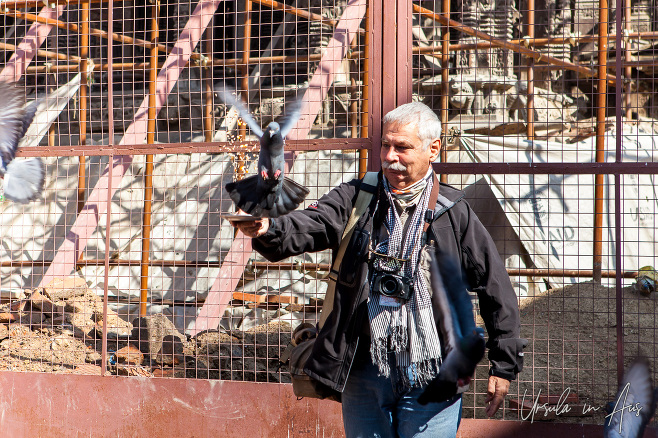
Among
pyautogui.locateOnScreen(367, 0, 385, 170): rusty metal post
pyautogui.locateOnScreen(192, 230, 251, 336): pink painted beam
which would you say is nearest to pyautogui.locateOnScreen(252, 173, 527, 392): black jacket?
pyautogui.locateOnScreen(367, 0, 385, 170): rusty metal post

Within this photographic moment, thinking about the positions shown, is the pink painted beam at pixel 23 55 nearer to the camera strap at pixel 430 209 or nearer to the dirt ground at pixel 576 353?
the camera strap at pixel 430 209

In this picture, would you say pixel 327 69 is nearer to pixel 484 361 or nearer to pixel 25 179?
pixel 25 179

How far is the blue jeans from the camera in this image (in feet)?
7.38

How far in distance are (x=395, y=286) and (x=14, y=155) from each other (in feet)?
9.16

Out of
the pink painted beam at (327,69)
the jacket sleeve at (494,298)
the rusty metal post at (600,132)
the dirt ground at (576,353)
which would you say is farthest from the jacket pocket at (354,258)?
the rusty metal post at (600,132)

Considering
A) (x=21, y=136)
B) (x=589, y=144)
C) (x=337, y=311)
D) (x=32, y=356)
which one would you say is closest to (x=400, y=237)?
(x=337, y=311)

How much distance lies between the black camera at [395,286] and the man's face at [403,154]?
36 centimetres

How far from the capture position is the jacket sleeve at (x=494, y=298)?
7.53 ft

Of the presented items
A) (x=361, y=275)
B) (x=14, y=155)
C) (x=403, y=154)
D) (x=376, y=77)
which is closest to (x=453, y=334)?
(x=361, y=275)

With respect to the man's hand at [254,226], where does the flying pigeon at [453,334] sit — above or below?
below

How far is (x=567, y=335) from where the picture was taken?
465 centimetres

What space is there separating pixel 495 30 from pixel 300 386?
8976mm

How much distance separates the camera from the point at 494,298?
232 cm

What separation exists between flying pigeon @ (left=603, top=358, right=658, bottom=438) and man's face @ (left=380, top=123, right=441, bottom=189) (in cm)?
183
